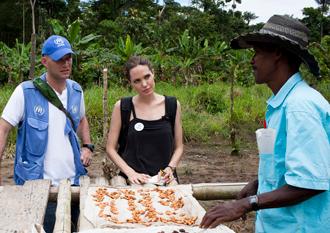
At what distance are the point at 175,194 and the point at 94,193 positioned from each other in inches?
19.0

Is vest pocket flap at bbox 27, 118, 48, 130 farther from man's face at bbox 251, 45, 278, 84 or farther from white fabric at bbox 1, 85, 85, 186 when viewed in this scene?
man's face at bbox 251, 45, 278, 84

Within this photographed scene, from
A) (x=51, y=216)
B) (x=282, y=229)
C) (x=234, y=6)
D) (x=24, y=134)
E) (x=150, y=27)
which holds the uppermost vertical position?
(x=234, y=6)

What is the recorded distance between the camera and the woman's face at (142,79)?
3549 mm

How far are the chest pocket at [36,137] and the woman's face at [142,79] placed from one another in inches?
26.7

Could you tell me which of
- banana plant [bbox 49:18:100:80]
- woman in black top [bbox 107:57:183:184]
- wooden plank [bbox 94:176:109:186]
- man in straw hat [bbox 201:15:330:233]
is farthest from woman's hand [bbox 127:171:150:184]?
banana plant [bbox 49:18:100:80]

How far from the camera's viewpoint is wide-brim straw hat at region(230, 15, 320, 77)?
1.95 m

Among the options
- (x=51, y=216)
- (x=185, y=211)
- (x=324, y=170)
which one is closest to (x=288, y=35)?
(x=324, y=170)

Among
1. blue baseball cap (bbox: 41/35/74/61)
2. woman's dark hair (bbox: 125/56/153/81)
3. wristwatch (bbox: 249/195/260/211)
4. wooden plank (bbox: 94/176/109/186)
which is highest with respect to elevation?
blue baseball cap (bbox: 41/35/74/61)

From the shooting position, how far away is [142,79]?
3.56 meters

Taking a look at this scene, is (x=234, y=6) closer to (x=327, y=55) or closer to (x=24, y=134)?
(x=327, y=55)

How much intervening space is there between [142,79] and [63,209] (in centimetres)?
104

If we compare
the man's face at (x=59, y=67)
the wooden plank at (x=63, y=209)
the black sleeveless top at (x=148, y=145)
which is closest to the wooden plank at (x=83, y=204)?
the wooden plank at (x=63, y=209)

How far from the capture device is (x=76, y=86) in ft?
11.8

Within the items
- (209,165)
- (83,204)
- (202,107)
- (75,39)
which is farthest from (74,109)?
(75,39)
